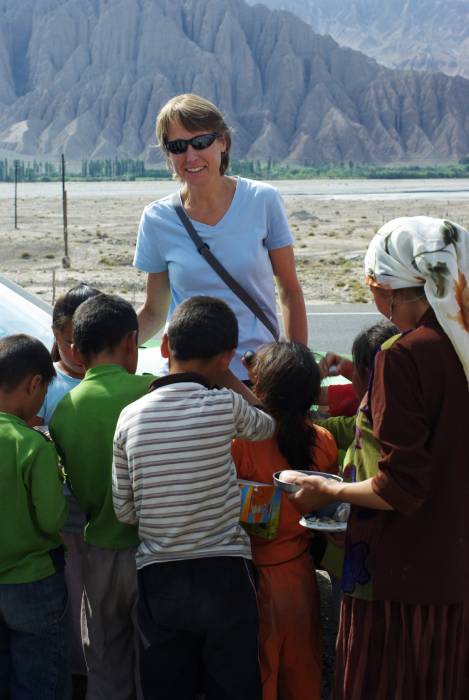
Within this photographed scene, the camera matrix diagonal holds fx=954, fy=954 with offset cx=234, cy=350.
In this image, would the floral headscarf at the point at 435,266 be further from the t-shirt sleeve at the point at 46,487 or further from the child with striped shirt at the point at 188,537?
the t-shirt sleeve at the point at 46,487

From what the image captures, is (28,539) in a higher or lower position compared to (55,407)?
lower

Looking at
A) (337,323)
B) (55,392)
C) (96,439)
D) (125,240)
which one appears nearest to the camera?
(96,439)

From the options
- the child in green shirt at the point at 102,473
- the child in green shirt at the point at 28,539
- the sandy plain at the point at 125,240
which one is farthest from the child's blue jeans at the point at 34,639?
the sandy plain at the point at 125,240

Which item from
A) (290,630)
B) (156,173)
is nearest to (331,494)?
(290,630)

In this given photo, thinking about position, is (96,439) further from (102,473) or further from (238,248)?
(238,248)

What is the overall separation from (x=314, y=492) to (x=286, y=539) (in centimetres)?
56

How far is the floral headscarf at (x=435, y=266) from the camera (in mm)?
2250

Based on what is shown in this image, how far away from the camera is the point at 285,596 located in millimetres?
2947

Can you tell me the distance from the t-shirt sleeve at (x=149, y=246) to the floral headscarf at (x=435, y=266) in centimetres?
133

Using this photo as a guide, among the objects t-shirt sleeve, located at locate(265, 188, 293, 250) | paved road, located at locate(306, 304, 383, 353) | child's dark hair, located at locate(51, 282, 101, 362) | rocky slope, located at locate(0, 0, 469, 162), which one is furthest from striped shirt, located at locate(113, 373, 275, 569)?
rocky slope, located at locate(0, 0, 469, 162)

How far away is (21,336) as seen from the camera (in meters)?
2.93

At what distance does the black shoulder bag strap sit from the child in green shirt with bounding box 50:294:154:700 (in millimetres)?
471

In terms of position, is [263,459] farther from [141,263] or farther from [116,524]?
[141,263]

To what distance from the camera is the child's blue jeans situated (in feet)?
9.11
